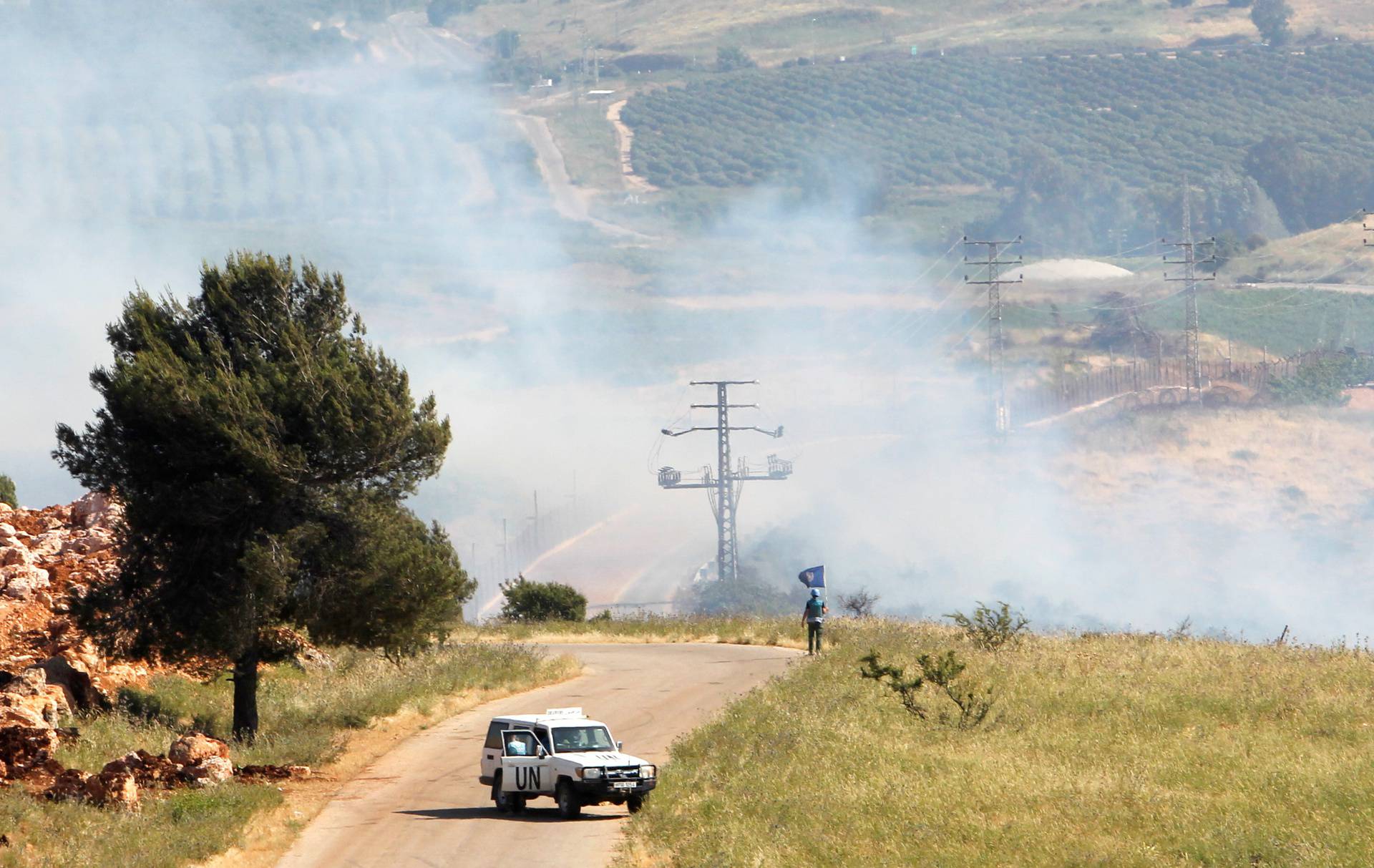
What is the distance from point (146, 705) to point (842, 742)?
13.7 m

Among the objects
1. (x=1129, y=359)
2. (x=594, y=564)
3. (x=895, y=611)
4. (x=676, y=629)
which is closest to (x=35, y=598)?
(x=676, y=629)

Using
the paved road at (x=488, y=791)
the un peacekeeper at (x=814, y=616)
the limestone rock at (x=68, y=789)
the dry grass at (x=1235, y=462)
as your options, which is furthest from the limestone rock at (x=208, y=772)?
the dry grass at (x=1235, y=462)

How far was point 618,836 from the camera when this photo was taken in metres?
21.9

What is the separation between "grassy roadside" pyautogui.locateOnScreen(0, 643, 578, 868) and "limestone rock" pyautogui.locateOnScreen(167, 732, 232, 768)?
0.95m

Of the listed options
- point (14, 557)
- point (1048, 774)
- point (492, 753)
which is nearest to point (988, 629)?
point (1048, 774)

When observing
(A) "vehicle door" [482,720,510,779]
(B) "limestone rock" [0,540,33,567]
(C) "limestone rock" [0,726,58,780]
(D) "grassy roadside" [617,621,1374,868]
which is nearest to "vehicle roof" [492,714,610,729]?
(A) "vehicle door" [482,720,510,779]

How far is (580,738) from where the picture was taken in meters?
24.4

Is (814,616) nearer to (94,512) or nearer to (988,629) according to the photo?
(988,629)

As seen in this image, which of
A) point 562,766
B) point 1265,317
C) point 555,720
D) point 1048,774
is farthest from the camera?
point 1265,317

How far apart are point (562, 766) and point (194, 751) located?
5945 millimetres

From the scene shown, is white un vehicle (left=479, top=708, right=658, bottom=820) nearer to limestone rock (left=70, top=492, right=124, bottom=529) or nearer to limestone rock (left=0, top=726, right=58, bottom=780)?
limestone rock (left=0, top=726, right=58, bottom=780)

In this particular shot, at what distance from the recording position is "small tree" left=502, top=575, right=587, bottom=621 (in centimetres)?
6372

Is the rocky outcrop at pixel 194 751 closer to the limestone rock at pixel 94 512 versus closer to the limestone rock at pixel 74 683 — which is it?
the limestone rock at pixel 74 683

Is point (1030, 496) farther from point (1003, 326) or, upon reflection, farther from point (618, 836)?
point (618, 836)
